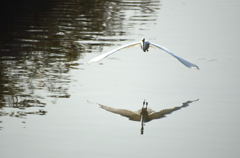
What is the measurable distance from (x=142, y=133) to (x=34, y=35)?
36.1 feet

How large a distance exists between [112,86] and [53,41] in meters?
6.22

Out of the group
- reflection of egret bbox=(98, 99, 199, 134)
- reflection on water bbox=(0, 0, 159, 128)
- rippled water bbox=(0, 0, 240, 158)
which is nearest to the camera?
rippled water bbox=(0, 0, 240, 158)

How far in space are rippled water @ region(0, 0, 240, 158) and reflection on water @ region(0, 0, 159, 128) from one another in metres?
0.04

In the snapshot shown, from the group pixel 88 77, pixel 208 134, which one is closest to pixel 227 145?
pixel 208 134

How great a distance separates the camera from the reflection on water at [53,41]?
1488cm

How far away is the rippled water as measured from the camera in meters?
11.9

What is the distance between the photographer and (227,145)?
1175 cm

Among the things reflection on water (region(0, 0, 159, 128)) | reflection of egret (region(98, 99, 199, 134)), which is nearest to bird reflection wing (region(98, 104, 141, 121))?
reflection of egret (region(98, 99, 199, 134))

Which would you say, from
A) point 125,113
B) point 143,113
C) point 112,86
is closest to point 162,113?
point 143,113

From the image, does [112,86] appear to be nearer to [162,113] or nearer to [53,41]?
[162,113]

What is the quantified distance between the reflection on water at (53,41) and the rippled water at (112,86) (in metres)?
0.04

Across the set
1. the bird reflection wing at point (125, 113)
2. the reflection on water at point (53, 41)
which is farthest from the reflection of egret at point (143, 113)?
the reflection on water at point (53, 41)

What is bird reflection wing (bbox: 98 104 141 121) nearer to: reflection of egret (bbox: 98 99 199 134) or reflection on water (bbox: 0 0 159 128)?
reflection of egret (bbox: 98 99 199 134)

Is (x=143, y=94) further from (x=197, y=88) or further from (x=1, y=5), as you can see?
(x=1, y=5)
